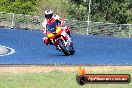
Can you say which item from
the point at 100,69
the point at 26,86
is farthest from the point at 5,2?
the point at 26,86

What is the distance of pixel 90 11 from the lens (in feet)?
137

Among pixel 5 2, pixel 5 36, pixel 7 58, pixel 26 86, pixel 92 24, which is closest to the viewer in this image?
pixel 26 86

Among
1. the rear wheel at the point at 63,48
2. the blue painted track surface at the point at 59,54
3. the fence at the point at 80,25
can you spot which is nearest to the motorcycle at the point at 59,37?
the rear wheel at the point at 63,48

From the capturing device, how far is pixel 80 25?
111 ft

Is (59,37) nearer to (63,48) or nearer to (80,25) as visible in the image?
(63,48)

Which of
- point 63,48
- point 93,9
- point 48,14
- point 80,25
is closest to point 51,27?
point 48,14

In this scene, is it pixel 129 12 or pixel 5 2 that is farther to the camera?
pixel 5 2

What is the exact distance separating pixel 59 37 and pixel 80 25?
16941 millimetres

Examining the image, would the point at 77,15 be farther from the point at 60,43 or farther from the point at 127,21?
the point at 60,43

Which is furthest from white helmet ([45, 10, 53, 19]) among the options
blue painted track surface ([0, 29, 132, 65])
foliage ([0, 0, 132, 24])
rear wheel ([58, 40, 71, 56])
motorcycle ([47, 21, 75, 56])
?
foliage ([0, 0, 132, 24])

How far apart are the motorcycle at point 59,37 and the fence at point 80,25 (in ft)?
49.6

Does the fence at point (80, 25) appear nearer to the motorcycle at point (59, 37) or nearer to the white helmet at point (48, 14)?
the motorcycle at point (59, 37)

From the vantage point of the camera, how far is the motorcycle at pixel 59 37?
16.6 metres

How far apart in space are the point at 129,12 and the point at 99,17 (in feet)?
9.96
